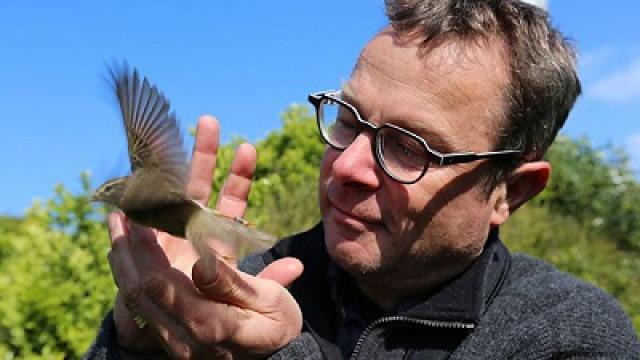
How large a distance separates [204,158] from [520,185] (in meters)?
1.15

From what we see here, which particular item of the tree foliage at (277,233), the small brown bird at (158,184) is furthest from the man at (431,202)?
the tree foliage at (277,233)

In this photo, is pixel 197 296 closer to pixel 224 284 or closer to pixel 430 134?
pixel 224 284

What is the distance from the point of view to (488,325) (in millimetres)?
2859

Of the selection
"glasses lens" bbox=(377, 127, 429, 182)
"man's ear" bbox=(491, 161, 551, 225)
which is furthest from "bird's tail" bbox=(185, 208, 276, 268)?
"man's ear" bbox=(491, 161, 551, 225)

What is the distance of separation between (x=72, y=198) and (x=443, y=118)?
9.91ft

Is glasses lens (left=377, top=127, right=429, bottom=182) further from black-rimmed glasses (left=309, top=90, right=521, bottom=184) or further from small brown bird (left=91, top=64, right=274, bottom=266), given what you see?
small brown bird (left=91, top=64, right=274, bottom=266)

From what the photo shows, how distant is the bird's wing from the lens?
7.67ft

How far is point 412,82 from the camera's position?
279cm

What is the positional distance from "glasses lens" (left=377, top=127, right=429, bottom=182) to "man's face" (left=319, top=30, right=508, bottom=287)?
26mm

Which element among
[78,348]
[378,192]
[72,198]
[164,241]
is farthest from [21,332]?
[378,192]

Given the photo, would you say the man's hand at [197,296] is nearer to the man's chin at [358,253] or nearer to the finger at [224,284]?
the finger at [224,284]

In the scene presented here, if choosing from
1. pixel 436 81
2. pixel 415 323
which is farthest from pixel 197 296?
pixel 436 81

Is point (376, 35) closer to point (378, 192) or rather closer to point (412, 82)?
point (412, 82)

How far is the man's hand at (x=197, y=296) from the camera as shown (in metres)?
2.42
